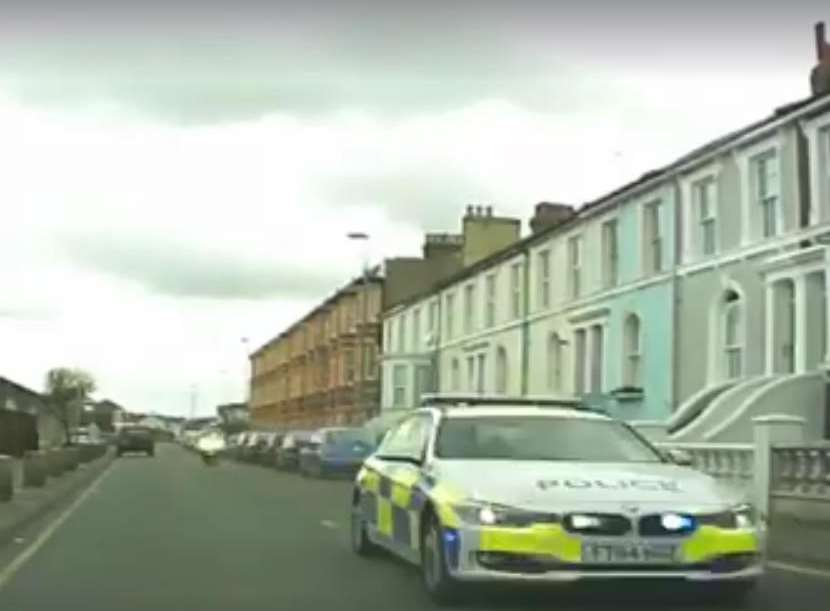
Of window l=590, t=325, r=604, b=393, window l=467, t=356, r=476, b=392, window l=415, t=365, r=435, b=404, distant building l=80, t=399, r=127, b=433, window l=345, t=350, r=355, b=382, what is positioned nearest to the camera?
window l=590, t=325, r=604, b=393

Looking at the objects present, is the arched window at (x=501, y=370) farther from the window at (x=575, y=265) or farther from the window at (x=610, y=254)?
the window at (x=610, y=254)

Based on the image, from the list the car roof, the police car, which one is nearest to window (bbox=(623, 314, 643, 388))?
the car roof

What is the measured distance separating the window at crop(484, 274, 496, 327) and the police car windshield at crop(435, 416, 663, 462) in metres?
35.9

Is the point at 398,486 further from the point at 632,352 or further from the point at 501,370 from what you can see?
the point at 501,370

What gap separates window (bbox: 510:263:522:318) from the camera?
45.3 meters

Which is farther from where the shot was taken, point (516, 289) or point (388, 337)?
point (388, 337)

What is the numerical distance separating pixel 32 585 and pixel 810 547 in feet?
26.5

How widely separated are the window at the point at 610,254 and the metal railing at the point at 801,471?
54.1 feet

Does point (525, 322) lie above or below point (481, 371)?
above

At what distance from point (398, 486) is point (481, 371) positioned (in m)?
37.7

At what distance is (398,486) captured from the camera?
12.6 metres

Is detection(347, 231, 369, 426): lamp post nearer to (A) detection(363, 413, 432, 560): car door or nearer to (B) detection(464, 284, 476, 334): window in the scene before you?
(B) detection(464, 284, 476, 334): window

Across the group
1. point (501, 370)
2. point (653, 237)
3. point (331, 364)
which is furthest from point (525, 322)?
point (331, 364)

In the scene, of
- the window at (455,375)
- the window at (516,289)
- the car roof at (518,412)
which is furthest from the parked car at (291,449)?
the car roof at (518,412)
